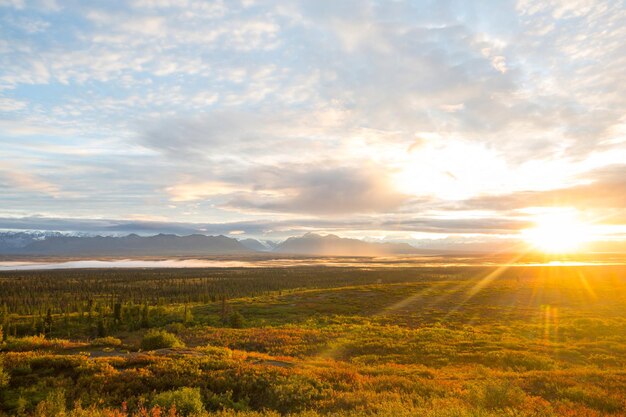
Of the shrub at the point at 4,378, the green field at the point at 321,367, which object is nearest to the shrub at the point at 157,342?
the green field at the point at 321,367

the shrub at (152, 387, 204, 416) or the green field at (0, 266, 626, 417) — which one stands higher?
the shrub at (152, 387, 204, 416)

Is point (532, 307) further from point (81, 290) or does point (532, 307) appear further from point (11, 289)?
point (11, 289)

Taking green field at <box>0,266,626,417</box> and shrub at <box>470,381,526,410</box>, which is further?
shrub at <box>470,381,526,410</box>

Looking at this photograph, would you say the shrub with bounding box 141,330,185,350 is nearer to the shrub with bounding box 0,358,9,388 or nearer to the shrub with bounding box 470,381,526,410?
the shrub with bounding box 0,358,9,388

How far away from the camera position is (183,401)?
12.6m

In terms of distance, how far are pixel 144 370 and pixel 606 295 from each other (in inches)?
3930

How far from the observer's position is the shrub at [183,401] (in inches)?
476

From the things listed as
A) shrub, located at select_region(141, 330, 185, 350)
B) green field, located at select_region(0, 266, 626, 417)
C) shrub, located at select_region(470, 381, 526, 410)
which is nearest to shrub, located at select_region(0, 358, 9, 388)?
green field, located at select_region(0, 266, 626, 417)

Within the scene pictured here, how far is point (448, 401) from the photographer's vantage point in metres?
13.4

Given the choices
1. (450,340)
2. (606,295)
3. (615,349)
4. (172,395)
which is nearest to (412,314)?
(450,340)

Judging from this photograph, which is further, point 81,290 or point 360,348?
point 81,290

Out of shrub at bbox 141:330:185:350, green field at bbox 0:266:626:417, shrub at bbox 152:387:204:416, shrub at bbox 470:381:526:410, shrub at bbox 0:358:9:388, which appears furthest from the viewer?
shrub at bbox 141:330:185:350

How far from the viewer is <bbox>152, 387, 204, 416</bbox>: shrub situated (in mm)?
12095

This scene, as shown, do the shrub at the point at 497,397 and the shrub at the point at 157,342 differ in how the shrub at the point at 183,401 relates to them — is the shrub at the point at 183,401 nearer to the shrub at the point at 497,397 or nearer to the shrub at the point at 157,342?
the shrub at the point at 497,397
